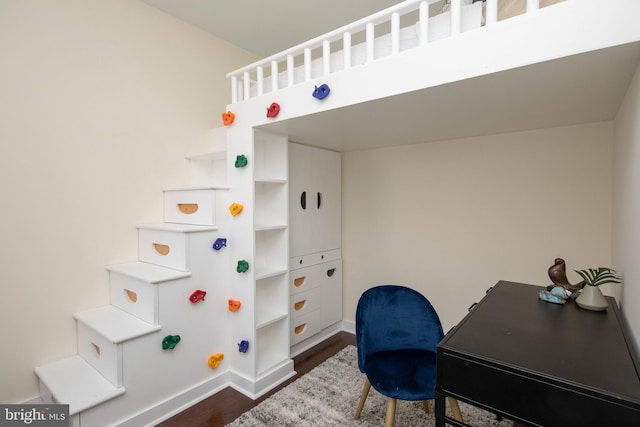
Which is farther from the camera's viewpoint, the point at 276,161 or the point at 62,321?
the point at 276,161

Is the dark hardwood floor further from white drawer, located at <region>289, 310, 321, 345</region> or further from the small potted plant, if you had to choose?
the small potted plant

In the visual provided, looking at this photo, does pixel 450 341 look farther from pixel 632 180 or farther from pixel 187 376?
pixel 187 376

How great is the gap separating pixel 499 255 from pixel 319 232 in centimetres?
139

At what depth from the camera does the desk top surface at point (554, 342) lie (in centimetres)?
86

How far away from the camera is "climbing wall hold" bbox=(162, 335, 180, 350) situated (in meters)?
1.83

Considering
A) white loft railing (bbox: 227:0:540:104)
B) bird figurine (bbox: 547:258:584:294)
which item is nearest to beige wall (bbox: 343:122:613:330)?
bird figurine (bbox: 547:258:584:294)

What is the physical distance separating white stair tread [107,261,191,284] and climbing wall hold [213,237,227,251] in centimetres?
23

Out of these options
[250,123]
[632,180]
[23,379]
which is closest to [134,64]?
[250,123]

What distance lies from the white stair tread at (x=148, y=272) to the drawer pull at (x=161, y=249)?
0.31 ft

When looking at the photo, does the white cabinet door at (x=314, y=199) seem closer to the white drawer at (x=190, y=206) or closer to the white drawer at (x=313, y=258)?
the white drawer at (x=313, y=258)

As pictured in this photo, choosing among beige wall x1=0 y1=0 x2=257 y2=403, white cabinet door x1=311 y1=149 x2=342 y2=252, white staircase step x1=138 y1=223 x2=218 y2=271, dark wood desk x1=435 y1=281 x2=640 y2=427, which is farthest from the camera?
white cabinet door x1=311 y1=149 x2=342 y2=252

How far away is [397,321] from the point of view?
188 cm

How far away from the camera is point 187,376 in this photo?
1.97 metres

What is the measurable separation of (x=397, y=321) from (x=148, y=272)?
1.52 meters
